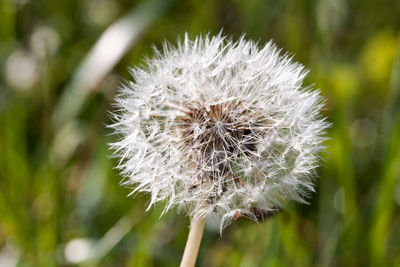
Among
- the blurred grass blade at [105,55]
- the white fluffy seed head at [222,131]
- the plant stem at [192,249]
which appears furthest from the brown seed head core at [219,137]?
the blurred grass blade at [105,55]

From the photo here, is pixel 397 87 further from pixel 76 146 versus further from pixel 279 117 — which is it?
pixel 76 146

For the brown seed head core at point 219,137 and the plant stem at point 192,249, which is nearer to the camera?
the plant stem at point 192,249

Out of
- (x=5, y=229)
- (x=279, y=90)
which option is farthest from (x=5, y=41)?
(x=279, y=90)

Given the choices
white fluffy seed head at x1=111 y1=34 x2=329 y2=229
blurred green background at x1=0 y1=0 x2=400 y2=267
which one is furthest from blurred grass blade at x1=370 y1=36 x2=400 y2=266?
white fluffy seed head at x1=111 y1=34 x2=329 y2=229

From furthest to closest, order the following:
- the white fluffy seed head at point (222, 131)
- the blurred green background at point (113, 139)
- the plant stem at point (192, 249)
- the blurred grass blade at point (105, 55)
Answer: the blurred grass blade at point (105, 55) < the blurred green background at point (113, 139) < the white fluffy seed head at point (222, 131) < the plant stem at point (192, 249)

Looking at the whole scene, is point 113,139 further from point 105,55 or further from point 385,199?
point 385,199

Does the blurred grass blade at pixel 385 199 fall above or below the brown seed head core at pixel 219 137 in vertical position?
above

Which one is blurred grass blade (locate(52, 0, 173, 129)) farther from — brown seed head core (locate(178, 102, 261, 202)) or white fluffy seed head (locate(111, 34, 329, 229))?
brown seed head core (locate(178, 102, 261, 202))

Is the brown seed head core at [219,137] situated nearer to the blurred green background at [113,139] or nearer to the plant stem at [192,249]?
the plant stem at [192,249]
